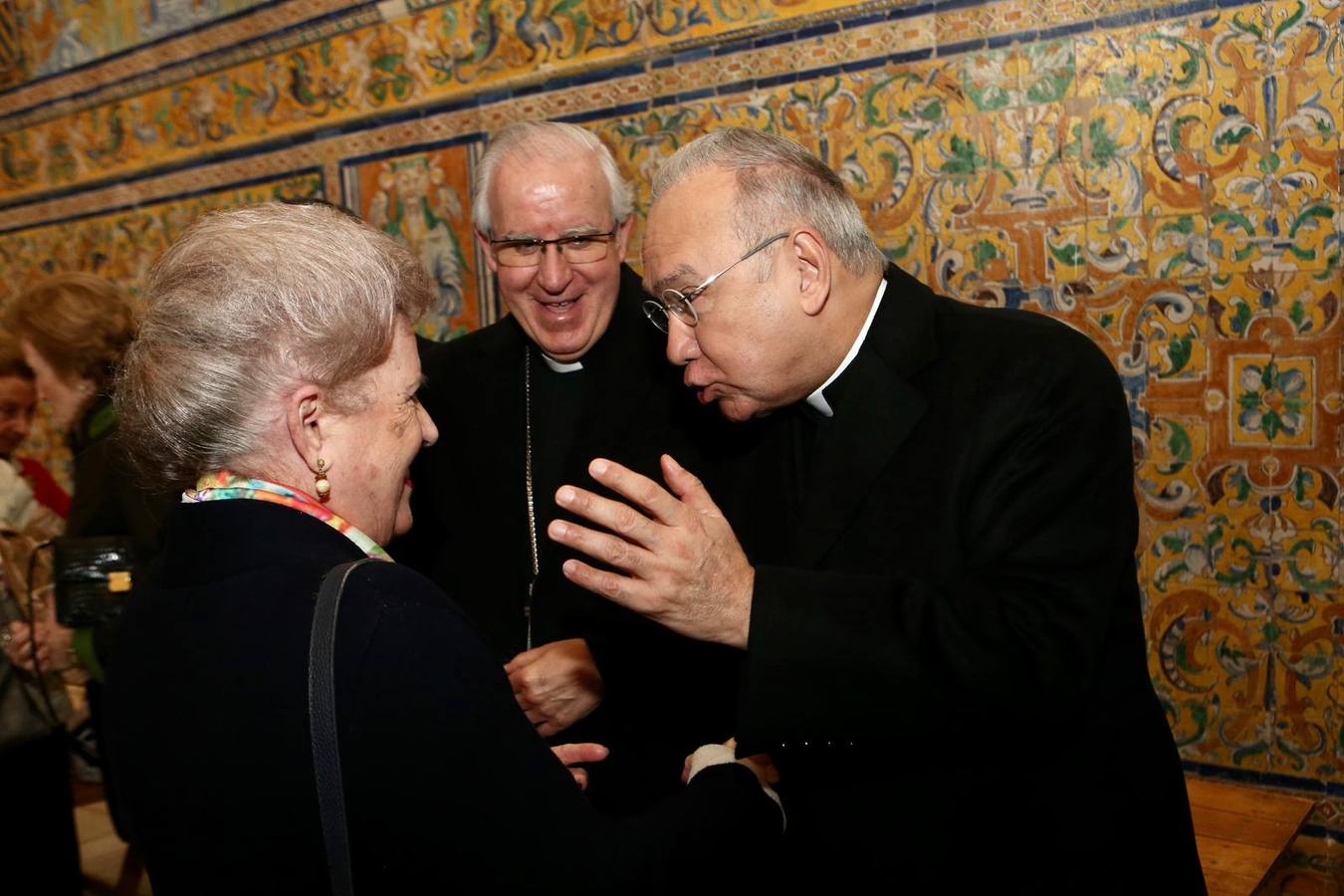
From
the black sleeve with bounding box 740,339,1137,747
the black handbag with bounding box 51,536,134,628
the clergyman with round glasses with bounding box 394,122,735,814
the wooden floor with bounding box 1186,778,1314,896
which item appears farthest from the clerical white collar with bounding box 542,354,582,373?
the wooden floor with bounding box 1186,778,1314,896

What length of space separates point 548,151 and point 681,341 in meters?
1.08

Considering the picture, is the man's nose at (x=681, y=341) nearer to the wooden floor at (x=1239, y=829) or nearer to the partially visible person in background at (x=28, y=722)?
the wooden floor at (x=1239, y=829)

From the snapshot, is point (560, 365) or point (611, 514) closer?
point (611, 514)

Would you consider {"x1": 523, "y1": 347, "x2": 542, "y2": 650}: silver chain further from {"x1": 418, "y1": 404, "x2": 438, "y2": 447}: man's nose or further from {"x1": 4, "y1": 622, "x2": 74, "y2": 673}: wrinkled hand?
{"x1": 4, "y1": 622, "x2": 74, "y2": 673}: wrinkled hand

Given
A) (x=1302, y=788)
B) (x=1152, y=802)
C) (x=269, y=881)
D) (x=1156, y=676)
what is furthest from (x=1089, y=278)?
(x=269, y=881)

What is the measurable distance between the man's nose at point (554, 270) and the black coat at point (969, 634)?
3.61ft

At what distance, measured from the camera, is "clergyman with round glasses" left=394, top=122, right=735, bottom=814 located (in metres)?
2.53

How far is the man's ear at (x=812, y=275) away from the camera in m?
1.98

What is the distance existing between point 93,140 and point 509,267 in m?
4.35

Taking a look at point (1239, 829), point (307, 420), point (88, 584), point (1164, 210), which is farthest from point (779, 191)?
point (88, 584)

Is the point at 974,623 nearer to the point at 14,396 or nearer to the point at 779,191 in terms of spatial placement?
the point at 779,191

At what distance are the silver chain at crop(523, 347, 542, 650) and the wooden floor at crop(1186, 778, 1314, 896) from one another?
1682mm

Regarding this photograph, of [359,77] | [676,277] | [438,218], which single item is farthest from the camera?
[359,77]

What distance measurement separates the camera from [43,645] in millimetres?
3285
